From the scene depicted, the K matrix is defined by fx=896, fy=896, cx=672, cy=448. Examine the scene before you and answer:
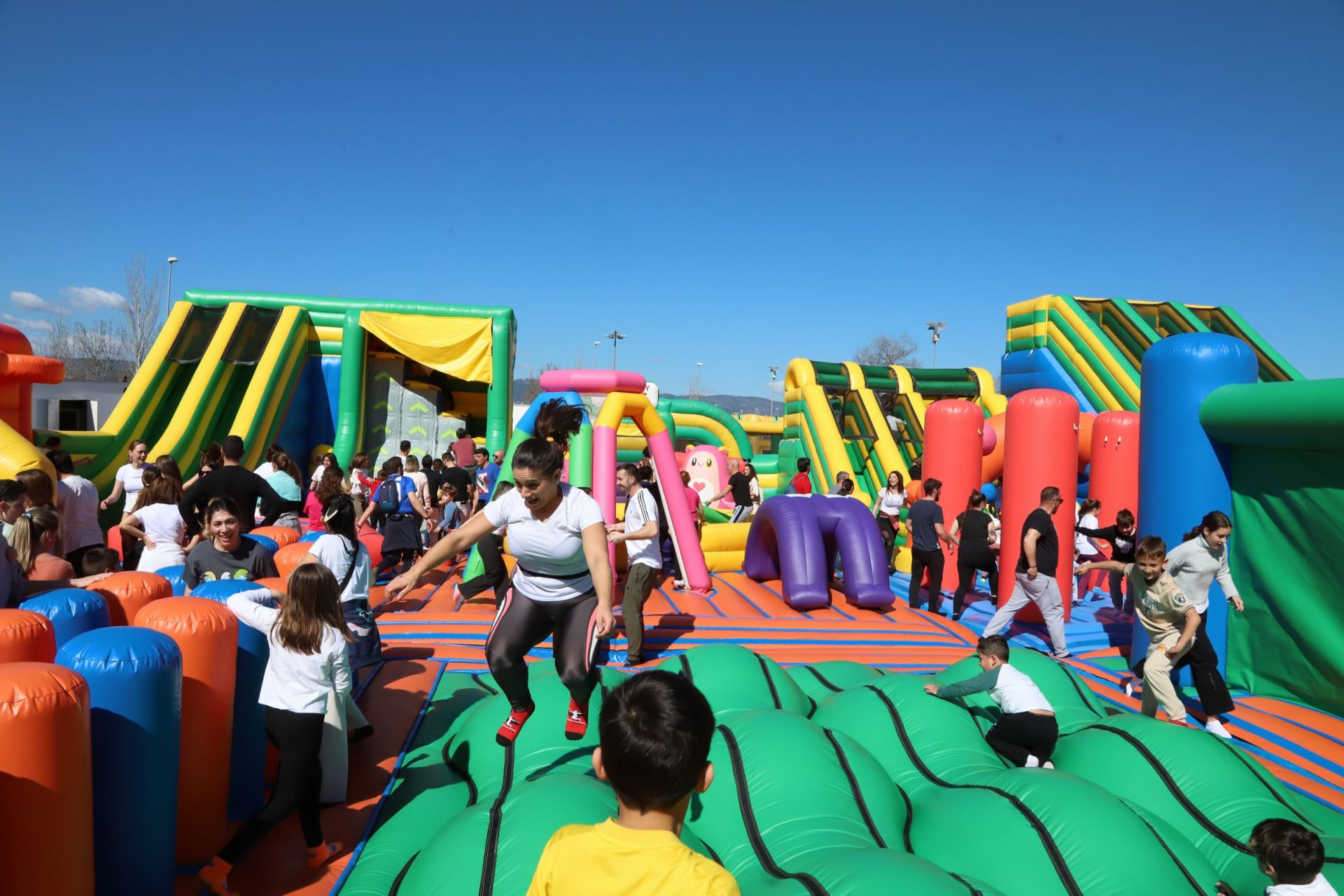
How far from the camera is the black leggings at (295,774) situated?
2.86 meters

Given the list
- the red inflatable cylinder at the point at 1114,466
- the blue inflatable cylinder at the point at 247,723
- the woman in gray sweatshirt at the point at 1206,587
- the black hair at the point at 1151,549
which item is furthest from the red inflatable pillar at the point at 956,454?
the blue inflatable cylinder at the point at 247,723

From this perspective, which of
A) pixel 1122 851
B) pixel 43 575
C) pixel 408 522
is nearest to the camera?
pixel 1122 851

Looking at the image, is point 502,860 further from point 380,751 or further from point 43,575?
point 43,575

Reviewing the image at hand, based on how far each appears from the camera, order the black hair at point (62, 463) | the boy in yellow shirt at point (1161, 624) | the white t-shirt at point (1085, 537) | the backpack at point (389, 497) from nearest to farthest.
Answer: the boy in yellow shirt at point (1161, 624) < the black hair at point (62, 463) < the backpack at point (389, 497) < the white t-shirt at point (1085, 537)

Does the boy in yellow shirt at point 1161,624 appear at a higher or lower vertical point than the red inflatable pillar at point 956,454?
lower

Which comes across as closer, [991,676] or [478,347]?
[991,676]

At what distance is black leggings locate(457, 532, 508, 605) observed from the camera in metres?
6.60

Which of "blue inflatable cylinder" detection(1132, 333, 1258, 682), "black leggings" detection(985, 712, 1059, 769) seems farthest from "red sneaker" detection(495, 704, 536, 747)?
"blue inflatable cylinder" detection(1132, 333, 1258, 682)

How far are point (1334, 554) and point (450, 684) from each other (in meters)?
4.80

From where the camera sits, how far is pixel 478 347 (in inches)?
526

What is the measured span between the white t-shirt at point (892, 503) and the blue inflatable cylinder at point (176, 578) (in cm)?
647

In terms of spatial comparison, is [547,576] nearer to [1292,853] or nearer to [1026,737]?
[1026,737]

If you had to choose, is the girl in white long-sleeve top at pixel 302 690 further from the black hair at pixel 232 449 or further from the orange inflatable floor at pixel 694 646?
the black hair at pixel 232 449

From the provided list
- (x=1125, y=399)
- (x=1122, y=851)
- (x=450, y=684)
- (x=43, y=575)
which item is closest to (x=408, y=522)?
(x=450, y=684)
